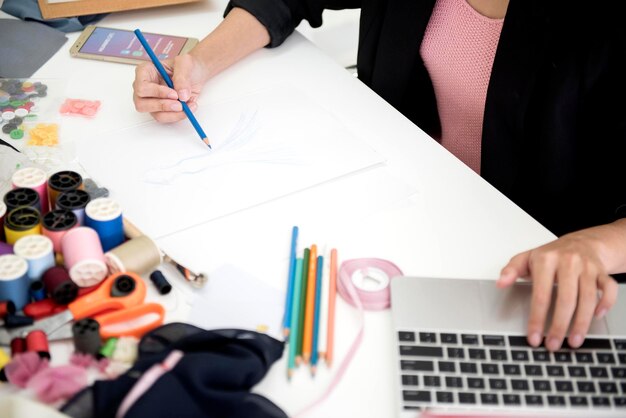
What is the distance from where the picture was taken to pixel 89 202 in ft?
2.42

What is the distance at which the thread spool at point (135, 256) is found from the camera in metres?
0.71

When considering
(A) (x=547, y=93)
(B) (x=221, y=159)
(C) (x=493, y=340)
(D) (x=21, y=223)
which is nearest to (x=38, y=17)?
(B) (x=221, y=159)

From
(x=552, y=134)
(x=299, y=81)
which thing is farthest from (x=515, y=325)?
(x=299, y=81)

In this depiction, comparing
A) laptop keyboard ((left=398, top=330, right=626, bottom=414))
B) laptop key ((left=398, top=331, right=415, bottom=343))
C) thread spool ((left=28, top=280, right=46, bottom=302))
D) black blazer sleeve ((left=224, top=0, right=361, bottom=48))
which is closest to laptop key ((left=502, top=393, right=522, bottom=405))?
laptop keyboard ((left=398, top=330, right=626, bottom=414))

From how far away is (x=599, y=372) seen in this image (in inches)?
26.0

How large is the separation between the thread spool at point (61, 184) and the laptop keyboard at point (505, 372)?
39cm

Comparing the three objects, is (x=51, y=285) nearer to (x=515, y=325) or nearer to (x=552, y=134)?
(x=515, y=325)

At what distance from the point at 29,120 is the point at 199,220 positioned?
34 centimetres

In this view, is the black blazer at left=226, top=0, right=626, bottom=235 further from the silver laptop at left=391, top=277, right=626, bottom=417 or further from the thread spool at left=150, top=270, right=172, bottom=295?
the thread spool at left=150, top=270, right=172, bottom=295

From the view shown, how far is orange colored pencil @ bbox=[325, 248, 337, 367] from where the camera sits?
26.3 inches

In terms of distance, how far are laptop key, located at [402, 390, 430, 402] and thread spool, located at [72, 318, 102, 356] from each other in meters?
0.29

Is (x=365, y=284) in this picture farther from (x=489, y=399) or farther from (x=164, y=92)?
(x=164, y=92)

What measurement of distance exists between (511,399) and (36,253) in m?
0.47

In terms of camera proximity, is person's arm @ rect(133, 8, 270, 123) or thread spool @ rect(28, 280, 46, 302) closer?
thread spool @ rect(28, 280, 46, 302)
